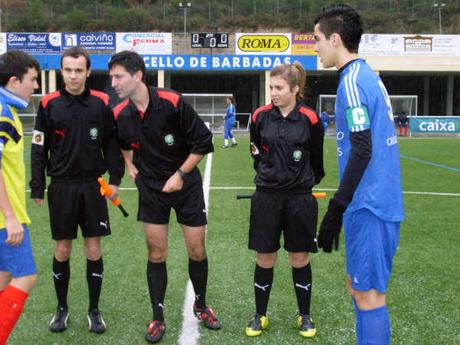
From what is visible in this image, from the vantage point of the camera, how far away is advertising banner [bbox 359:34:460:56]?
36.3 m

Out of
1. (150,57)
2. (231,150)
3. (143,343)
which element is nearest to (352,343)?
(143,343)

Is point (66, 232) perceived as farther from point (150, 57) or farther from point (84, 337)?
point (150, 57)

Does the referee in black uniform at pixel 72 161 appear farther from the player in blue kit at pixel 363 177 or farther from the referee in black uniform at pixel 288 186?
the player in blue kit at pixel 363 177

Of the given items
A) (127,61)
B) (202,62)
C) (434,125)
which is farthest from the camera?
(202,62)

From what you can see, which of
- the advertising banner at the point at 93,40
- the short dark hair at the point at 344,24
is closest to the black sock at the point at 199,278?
the short dark hair at the point at 344,24

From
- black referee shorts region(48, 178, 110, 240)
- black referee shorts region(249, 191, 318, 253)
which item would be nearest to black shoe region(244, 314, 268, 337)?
black referee shorts region(249, 191, 318, 253)

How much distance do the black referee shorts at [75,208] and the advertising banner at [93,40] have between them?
33921 mm

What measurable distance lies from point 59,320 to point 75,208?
0.89 metres

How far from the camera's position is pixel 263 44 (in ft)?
118

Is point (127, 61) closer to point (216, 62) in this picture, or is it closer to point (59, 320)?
point (59, 320)

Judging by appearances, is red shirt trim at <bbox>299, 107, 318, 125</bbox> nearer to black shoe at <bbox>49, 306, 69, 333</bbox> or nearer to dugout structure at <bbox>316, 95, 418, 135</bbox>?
black shoe at <bbox>49, 306, 69, 333</bbox>

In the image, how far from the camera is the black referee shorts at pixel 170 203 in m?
4.04

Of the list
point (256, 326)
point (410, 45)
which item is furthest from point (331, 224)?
point (410, 45)

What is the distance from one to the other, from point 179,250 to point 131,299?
1571mm
